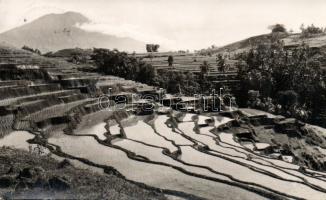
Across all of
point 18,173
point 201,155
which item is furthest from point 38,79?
point 18,173

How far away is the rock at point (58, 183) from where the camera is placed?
60.7 feet

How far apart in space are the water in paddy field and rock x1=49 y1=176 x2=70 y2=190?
14.4ft

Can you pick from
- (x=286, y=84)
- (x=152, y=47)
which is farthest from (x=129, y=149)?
(x=152, y=47)

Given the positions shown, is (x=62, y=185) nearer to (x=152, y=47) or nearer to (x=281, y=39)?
(x=152, y=47)

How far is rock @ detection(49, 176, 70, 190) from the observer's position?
1850 cm

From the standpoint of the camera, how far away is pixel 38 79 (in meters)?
47.1

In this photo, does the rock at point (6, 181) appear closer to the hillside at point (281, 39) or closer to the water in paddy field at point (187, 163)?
the water in paddy field at point (187, 163)

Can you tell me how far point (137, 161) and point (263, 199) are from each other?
8025mm

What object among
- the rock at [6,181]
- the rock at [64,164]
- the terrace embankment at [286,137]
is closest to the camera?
the rock at [6,181]

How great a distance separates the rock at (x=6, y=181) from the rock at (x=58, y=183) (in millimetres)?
1550

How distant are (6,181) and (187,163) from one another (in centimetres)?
1074

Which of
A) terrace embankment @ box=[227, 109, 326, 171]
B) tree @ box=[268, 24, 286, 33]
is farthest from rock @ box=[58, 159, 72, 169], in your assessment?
tree @ box=[268, 24, 286, 33]

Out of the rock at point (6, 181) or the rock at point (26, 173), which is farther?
the rock at point (26, 173)

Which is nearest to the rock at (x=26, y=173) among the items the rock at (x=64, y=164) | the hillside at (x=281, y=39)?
the rock at (x=64, y=164)
